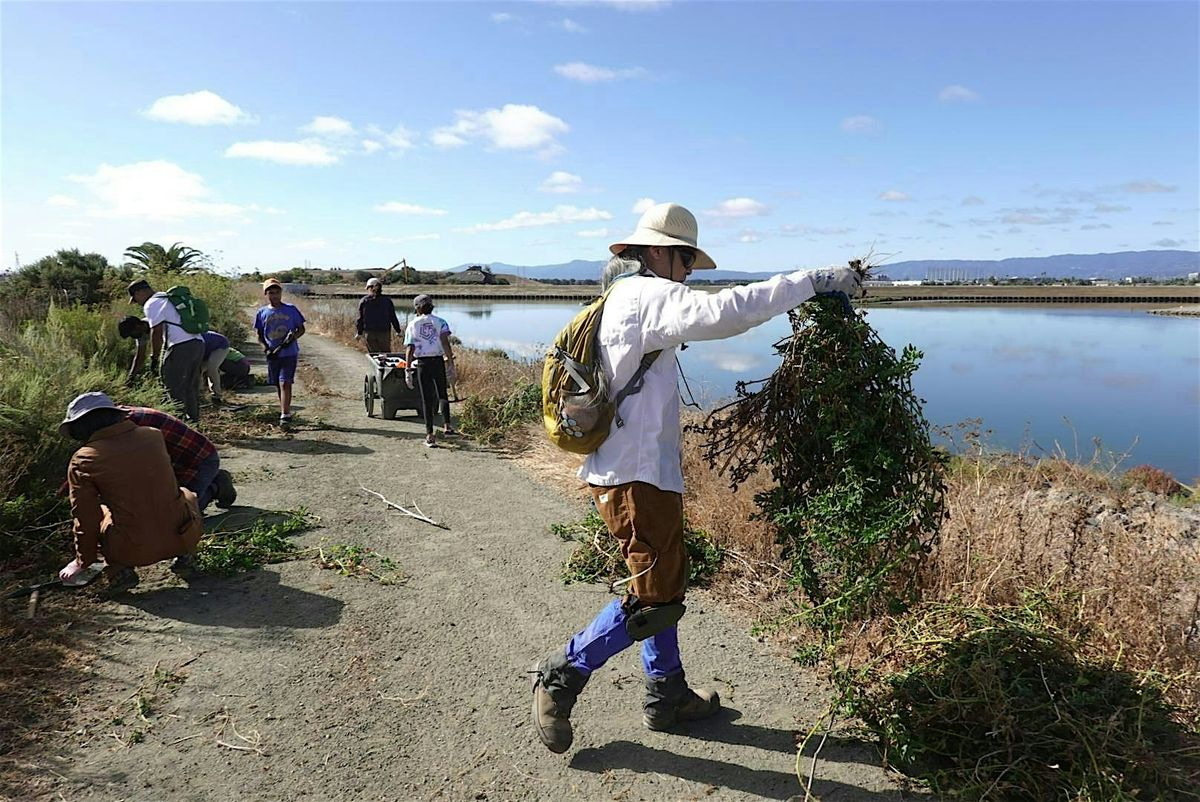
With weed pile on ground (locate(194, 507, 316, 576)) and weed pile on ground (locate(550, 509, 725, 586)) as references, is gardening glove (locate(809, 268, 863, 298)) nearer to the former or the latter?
weed pile on ground (locate(550, 509, 725, 586))

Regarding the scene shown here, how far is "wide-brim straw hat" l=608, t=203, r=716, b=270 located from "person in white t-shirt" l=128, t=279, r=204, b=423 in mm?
6803

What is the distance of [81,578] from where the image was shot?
14.0 ft

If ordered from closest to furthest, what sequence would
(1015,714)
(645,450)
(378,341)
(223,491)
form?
(1015,714) → (645,450) → (223,491) → (378,341)

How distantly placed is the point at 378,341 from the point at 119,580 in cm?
713

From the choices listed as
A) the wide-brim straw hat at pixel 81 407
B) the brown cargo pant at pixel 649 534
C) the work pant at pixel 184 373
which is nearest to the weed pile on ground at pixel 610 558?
the brown cargo pant at pixel 649 534

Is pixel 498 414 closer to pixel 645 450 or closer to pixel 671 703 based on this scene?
pixel 671 703

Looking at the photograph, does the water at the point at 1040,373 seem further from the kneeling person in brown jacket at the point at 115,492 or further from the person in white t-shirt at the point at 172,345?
the person in white t-shirt at the point at 172,345

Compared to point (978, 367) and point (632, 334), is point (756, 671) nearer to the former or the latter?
point (632, 334)

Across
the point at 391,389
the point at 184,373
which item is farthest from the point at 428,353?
the point at 184,373

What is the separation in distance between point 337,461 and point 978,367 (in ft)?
94.6

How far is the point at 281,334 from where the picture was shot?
342 inches

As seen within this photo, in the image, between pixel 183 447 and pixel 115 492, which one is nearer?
A: pixel 115 492

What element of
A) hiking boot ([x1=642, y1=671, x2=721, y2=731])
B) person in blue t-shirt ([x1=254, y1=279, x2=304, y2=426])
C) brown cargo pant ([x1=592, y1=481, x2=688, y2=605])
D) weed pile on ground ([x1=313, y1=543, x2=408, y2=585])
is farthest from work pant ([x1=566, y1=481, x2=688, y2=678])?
person in blue t-shirt ([x1=254, y1=279, x2=304, y2=426])

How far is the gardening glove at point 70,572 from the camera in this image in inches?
167
